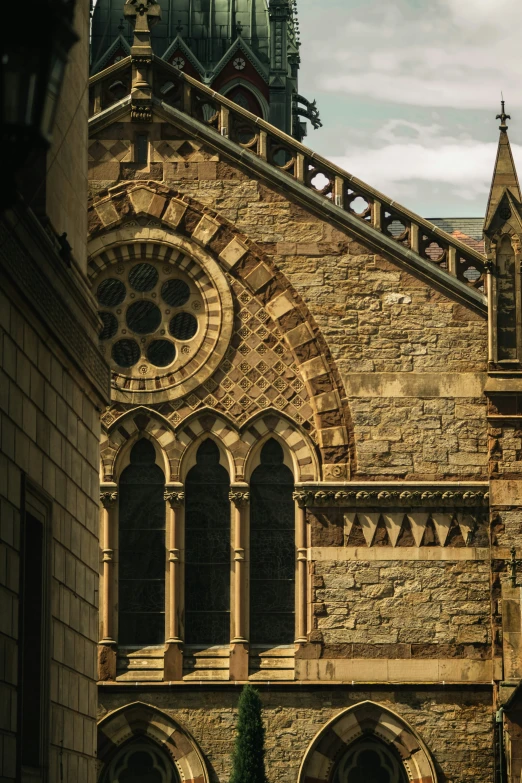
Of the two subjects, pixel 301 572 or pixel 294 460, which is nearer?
pixel 301 572

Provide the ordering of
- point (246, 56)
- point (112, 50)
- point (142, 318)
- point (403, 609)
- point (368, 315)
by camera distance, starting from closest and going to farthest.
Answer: point (403, 609)
point (368, 315)
point (142, 318)
point (112, 50)
point (246, 56)

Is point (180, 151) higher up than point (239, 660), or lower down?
higher up

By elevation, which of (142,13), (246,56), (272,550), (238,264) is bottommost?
(272,550)

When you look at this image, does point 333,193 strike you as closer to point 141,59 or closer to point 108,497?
point 141,59

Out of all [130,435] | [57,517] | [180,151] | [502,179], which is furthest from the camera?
[180,151]

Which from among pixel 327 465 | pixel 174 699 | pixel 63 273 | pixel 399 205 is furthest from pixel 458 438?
pixel 63 273

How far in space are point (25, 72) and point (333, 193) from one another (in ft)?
67.3

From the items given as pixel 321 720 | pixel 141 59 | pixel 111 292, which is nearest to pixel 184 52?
pixel 141 59

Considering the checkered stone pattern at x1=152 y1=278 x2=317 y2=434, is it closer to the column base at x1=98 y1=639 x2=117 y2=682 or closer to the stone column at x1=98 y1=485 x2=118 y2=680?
the stone column at x1=98 y1=485 x2=118 y2=680

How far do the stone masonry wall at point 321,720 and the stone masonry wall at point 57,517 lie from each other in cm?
922

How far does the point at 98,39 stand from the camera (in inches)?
1767

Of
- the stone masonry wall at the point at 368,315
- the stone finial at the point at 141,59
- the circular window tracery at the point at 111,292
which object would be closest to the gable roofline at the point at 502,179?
the stone masonry wall at the point at 368,315

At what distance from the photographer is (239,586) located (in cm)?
2689

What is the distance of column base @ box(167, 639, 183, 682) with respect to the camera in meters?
26.6
